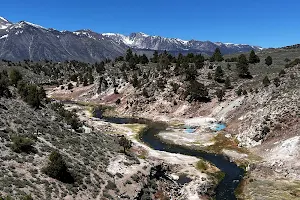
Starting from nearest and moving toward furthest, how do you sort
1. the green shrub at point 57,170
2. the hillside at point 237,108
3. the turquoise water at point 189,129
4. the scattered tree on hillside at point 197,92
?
the green shrub at point 57,170
the hillside at point 237,108
the turquoise water at point 189,129
the scattered tree on hillside at point 197,92

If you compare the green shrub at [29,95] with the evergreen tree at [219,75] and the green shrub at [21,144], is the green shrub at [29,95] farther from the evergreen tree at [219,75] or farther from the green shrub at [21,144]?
the evergreen tree at [219,75]

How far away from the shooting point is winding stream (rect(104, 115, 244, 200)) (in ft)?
163

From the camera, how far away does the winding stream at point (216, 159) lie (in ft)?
163

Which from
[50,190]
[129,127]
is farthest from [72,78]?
[50,190]

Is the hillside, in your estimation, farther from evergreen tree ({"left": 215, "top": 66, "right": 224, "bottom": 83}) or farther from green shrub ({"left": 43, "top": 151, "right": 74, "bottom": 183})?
green shrub ({"left": 43, "top": 151, "right": 74, "bottom": 183})

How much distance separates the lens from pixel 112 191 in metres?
40.9

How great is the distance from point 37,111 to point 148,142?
27801 millimetres

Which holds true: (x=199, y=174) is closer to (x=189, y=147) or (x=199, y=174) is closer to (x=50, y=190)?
(x=189, y=147)

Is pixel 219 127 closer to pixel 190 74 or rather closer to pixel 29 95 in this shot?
pixel 190 74

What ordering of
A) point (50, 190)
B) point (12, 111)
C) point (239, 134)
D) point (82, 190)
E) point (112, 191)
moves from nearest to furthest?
point (50, 190) → point (82, 190) → point (112, 191) → point (12, 111) → point (239, 134)

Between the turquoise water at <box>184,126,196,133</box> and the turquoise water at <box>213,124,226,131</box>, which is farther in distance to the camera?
the turquoise water at <box>184,126,196,133</box>

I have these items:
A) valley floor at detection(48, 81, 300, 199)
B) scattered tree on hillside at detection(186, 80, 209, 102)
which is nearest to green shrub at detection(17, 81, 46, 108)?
valley floor at detection(48, 81, 300, 199)

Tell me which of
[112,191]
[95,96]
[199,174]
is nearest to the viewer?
[112,191]

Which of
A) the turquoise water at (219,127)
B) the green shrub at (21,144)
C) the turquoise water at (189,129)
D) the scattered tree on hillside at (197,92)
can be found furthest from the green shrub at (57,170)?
the scattered tree on hillside at (197,92)
